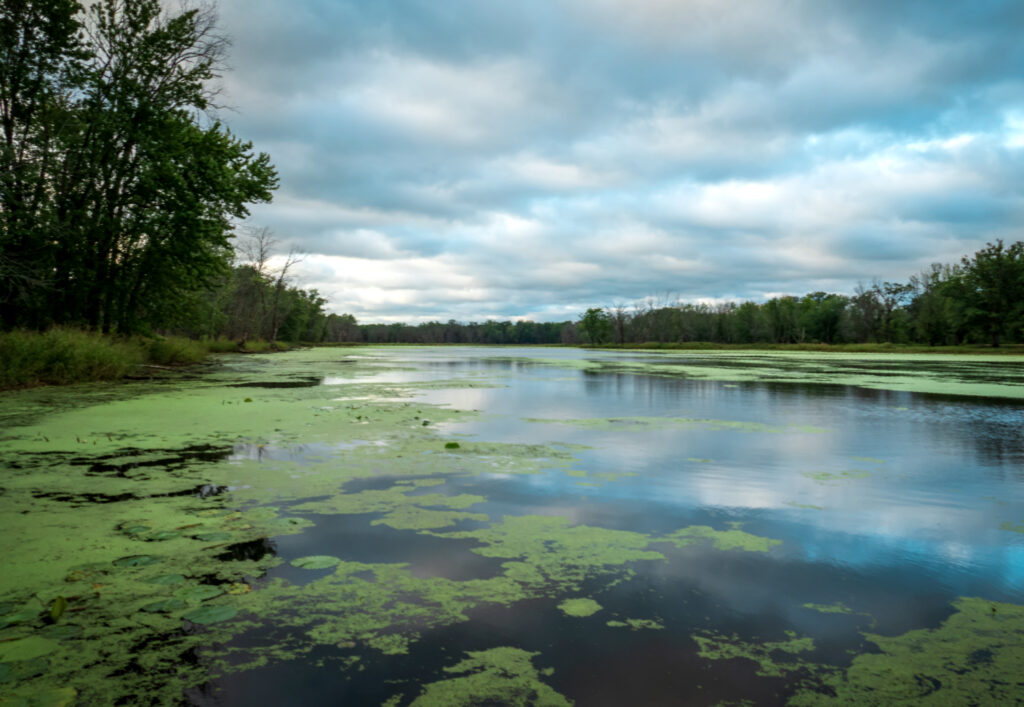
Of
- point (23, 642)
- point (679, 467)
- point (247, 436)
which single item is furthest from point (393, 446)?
point (23, 642)

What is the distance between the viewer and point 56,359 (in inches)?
501

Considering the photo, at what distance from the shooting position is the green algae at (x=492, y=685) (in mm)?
1890

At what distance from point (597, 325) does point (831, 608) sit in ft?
427

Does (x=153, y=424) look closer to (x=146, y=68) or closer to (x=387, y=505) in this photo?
(x=387, y=505)

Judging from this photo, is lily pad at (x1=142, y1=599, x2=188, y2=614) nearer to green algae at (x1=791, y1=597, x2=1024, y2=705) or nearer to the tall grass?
green algae at (x1=791, y1=597, x2=1024, y2=705)

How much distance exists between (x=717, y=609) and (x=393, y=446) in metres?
4.60

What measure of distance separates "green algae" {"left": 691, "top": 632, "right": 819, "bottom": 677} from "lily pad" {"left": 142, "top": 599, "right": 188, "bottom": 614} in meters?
2.23

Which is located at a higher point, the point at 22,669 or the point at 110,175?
the point at 110,175

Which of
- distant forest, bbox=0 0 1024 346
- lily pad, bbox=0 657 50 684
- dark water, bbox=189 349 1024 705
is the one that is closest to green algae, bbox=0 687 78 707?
lily pad, bbox=0 657 50 684

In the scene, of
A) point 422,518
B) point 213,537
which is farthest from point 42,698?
point 422,518

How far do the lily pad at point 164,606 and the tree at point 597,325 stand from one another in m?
130

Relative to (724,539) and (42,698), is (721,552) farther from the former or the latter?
(42,698)

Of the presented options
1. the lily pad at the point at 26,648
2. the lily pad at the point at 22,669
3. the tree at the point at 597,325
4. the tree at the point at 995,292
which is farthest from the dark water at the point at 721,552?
the tree at the point at 597,325

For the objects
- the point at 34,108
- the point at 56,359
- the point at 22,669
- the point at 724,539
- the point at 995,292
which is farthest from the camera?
the point at 995,292
